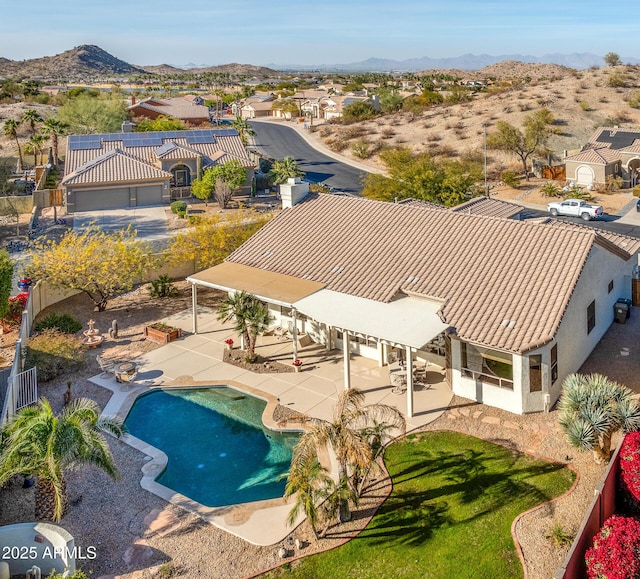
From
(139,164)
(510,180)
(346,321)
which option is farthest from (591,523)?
(510,180)

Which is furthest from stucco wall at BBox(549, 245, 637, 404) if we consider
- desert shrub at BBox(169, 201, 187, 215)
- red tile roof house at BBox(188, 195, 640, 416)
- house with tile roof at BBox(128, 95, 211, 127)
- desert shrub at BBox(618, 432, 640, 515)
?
house with tile roof at BBox(128, 95, 211, 127)

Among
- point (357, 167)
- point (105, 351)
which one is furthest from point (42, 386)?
point (357, 167)

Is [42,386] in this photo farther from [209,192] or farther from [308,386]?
[209,192]

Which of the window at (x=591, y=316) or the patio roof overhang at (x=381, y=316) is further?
the window at (x=591, y=316)

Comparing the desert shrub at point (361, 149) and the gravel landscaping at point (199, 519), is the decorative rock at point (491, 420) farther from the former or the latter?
the desert shrub at point (361, 149)

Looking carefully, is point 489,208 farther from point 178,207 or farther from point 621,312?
point 178,207

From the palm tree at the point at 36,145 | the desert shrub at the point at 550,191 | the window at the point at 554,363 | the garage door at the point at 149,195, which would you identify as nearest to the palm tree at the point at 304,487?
the window at the point at 554,363
